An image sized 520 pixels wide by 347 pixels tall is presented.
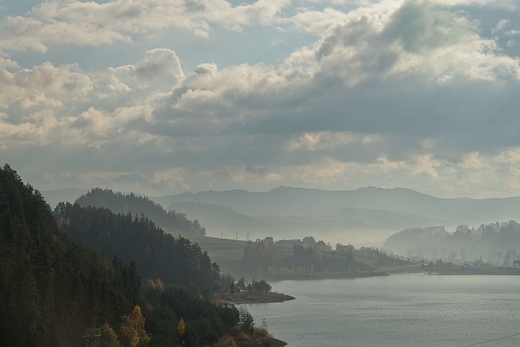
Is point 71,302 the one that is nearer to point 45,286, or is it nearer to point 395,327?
point 45,286

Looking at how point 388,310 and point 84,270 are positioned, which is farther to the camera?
point 388,310

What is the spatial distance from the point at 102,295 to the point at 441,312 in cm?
11725

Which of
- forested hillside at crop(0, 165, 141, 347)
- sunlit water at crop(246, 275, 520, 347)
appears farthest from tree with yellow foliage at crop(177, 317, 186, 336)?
sunlit water at crop(246, 275, 520, 347)

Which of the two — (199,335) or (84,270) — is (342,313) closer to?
(199,335)

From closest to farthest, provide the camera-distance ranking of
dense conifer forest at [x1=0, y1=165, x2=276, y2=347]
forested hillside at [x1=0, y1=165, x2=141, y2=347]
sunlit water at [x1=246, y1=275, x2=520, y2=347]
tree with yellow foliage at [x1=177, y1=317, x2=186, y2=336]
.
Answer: forested hillside at [x1=0, y1=165, x2=141, y2=347] → dense conifer forest at [x1=0, y1=165, x2=276, y2=347] → tree with yellow foliage at [x1=177, y1=317, x2=186, y2=336] → sunlit water at [x1=246, y1=275, x2=520, y2=347]

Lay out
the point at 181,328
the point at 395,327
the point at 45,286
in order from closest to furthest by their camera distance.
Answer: the point at 45,286
the point at 181,328
the point at 395,327

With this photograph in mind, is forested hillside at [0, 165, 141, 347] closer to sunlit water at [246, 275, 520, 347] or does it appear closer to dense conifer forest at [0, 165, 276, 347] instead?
dense conifer forest at [0, 165, 276, 347]

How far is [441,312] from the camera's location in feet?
630

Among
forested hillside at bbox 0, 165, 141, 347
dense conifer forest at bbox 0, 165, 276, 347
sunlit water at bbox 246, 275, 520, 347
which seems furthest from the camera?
sunlit water at bbox 246, 275, 520, 347

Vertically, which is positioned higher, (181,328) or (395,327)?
(181,328)

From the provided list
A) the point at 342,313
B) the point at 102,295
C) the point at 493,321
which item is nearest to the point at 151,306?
the point at 102,295

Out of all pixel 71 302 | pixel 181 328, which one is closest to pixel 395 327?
pixel 181 328

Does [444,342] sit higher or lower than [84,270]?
lower

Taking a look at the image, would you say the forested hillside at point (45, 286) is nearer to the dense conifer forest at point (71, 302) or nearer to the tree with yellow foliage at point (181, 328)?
the dense conifer forest at point (71, 302)
